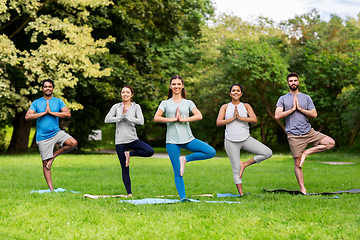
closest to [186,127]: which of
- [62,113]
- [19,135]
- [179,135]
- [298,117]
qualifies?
[179,135]

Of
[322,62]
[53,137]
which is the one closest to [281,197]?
[53,137]

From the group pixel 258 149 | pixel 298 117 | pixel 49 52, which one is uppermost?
pixel 49 52

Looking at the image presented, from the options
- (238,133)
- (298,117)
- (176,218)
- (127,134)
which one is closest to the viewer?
(176,218)

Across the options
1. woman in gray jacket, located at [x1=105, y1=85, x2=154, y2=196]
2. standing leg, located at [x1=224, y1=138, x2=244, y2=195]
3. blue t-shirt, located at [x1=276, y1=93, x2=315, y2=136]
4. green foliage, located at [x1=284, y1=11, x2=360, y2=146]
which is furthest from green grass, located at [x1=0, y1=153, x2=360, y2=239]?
green foliage, located at [x1=284, y1=11, x2=360, y2=146]

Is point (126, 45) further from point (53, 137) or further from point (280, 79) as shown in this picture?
point (53, 137)

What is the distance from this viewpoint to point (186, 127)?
23.3 ft

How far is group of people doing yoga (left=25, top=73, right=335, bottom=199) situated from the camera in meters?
7.19

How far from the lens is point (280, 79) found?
23.4 meters

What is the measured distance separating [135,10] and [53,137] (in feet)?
49.6

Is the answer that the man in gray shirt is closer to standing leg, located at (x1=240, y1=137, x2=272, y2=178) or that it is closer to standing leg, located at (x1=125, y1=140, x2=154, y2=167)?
standing leg, located at (x1=240, y1=137, x2=272, y2=178)

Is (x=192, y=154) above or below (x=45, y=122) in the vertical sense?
below

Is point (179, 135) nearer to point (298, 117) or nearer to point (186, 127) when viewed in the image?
point (186, 127)

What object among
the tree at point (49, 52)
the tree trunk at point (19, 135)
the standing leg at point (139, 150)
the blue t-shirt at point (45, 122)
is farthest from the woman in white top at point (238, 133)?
the tree trunk at point (19, 135)

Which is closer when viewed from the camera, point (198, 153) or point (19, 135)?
point (198, 153)
